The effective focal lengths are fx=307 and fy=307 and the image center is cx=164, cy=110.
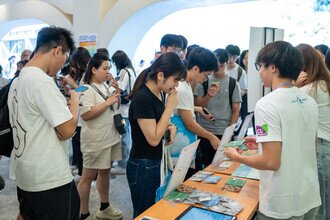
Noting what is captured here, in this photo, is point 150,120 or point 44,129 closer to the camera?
point 44,129

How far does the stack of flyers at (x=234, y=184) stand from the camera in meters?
1.51

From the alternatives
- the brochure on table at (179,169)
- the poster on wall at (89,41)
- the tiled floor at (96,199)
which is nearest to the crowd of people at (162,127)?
the brochure on table at (179,169)

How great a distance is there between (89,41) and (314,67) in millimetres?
4442

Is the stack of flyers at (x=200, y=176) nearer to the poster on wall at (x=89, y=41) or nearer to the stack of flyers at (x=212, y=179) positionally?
the stack of flyers at (x=212, y=179)

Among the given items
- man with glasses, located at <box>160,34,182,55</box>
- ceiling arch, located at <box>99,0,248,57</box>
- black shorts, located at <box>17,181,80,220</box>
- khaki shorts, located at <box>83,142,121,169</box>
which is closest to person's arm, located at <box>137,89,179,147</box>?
black shorts, located at <box>17,181,80,220</box>

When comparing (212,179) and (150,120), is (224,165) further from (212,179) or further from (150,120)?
(150,120)

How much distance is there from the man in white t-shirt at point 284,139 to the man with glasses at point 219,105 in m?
1.14

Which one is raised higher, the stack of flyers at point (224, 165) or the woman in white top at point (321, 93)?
the woman in white top at point (321, 93)

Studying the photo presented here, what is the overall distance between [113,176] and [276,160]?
2601mm

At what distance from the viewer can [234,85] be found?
2410mm

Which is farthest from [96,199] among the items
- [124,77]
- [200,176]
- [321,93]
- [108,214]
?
[321,93]

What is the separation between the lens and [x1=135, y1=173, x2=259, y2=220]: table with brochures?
1237 mm

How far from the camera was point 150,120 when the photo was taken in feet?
4.70

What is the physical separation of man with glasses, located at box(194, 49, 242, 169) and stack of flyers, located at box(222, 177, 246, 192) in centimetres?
71
